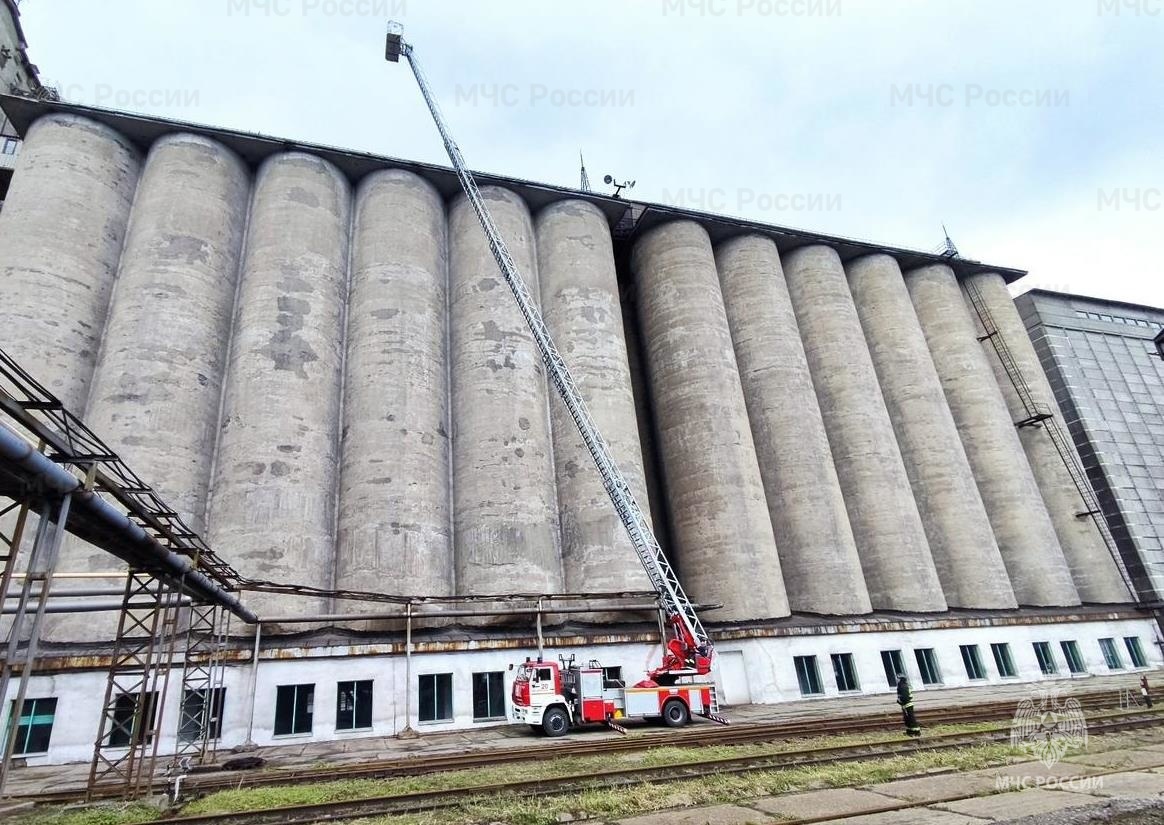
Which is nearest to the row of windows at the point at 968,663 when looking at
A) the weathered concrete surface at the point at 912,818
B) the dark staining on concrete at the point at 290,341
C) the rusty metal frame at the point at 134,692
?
the weathered concrete surface at the point at 912,818

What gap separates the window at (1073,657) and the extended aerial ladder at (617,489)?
2083 cm

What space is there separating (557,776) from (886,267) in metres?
43.0

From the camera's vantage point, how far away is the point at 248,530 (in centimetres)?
2391

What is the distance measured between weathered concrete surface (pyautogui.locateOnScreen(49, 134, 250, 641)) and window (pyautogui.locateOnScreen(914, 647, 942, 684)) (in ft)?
103

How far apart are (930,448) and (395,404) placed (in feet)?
99.6

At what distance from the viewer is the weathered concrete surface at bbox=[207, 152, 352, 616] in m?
24.1

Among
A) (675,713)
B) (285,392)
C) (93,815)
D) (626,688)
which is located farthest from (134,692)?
(675,713)

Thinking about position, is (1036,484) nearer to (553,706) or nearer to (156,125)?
(553,706)

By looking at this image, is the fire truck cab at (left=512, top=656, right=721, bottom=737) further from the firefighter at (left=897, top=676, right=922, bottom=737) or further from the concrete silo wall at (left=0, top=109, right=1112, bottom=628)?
the concrete silo wall at (left=0, top=109, right=1112, bottom=628)

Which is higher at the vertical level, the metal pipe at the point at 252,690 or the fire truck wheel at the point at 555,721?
the metal pipe at the point at 252,690

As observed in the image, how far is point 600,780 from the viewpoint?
11.9 meters

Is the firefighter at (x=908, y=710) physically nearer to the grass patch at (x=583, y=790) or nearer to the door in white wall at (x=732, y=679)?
the grass patch at (x=583, y=790)

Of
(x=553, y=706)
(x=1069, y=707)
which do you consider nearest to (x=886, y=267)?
(x=1069, y=707)

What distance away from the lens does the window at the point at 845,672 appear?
27891mm
